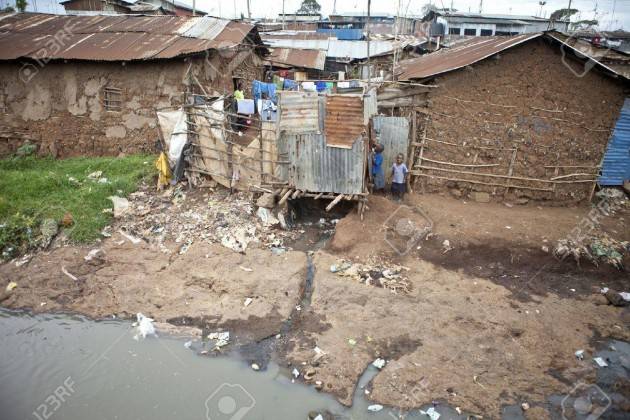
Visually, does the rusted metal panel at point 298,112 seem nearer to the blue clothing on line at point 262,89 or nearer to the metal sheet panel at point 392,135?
the metal sheet panel at point 392,135

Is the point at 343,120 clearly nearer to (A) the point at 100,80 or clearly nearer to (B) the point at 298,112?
(B) the point at 298,112

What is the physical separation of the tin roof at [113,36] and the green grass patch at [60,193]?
278cm

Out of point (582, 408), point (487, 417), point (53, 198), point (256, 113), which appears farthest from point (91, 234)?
point (582, 408)

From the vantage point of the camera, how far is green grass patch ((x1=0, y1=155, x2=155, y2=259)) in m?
7.44

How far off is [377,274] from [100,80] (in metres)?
9.21

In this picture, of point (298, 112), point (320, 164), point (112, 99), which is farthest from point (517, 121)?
point (112, 99)

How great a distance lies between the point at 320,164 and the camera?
762cm

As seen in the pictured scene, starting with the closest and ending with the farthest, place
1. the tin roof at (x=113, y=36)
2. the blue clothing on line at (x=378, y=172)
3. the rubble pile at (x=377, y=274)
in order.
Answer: the rubble pile at (x=377, y=274) < the blue clothing on line at (x=378, y=172) < the tin roof at (x=113, y=36)

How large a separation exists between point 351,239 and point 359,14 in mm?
33541

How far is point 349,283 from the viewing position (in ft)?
21.0

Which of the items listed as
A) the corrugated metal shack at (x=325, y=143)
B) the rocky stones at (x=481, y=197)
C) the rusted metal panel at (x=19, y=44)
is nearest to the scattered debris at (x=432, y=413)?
the corrugated metal shack at (x=325, y=143)

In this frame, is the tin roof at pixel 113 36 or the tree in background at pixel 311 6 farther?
the tree in background at pixel 311 6

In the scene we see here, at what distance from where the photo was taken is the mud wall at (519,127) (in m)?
8.19

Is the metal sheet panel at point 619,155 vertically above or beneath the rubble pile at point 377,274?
above
